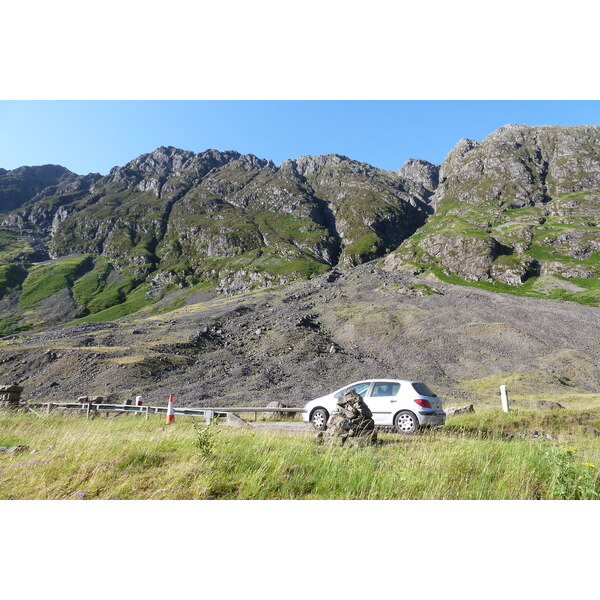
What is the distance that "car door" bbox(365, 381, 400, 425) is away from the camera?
12836 millimetres

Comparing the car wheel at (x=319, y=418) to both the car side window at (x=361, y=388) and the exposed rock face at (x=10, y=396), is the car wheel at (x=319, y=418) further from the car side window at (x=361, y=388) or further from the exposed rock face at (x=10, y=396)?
the exposed rock face at (x=10, y=396)

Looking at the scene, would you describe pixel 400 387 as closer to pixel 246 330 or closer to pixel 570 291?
pixel 246 330

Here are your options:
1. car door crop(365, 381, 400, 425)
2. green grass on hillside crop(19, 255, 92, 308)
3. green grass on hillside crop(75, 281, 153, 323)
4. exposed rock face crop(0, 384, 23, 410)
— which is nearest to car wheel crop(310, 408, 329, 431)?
car door crop(365, 381, 400, 425)

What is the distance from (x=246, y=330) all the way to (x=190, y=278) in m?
124

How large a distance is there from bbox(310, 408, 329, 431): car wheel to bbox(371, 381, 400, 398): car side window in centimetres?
207

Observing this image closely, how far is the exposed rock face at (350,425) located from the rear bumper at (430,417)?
349cm

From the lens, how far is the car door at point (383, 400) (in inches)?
505

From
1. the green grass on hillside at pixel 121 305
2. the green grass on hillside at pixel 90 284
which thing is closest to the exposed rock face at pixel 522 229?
the green grass on hillside at pixel 121 305

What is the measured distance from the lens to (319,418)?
46.5 feet

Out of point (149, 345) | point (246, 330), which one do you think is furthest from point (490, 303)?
point (149, 345)

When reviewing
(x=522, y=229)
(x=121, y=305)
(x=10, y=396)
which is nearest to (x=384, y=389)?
(x=10, y=396)

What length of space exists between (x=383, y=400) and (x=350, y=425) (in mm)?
4394

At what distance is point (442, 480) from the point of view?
5.49 metres

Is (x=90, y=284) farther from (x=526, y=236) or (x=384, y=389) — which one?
(x=384, y=389)
